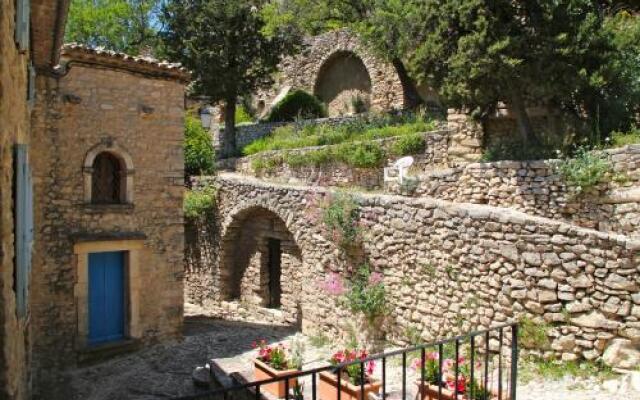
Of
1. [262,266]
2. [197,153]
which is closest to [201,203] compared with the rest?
[262,266]

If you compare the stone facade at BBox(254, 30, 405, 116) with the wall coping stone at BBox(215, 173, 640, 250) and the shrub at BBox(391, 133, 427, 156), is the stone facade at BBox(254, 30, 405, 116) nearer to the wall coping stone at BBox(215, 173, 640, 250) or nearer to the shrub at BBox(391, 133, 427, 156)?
the shrub at BBox(391, 133, 427, 156)

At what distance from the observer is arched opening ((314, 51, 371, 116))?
942 inches

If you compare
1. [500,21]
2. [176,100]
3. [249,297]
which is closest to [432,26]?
[500,21]

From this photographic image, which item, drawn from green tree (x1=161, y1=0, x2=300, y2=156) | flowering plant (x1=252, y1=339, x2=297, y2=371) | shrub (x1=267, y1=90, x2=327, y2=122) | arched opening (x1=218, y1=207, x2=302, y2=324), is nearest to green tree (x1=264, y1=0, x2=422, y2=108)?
green tree (x1=161, y1=0, x2=300, y2=156)

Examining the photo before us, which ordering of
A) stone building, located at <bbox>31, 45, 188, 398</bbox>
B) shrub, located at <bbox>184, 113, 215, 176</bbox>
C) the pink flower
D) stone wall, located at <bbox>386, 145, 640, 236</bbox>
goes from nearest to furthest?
stone wall, located at <bbox>386, 145, 640, 236</bbox>
stone building, located at <bbox>31, 45, 188, 398</bbox>
the pink flower
shrub, located at <bbox>184, 113, 215, 176</bbox>

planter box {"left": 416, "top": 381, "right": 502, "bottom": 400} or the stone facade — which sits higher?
the stone facade

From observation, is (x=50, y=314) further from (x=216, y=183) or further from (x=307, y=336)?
(x=216, y=183)

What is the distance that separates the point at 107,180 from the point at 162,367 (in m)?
3.56

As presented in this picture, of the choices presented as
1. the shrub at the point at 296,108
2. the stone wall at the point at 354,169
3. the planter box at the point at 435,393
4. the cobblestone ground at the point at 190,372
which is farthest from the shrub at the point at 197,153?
the planter box at the point at 435,393

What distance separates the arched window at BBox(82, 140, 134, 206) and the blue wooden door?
104 centimetres

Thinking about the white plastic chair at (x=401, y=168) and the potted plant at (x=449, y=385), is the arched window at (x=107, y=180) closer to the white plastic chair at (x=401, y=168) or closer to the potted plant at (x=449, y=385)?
the white plastic chair at (x=401, y=168)

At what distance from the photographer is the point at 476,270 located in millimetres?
8148

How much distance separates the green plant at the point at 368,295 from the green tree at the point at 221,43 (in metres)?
12.1

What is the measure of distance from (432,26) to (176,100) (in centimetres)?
529
